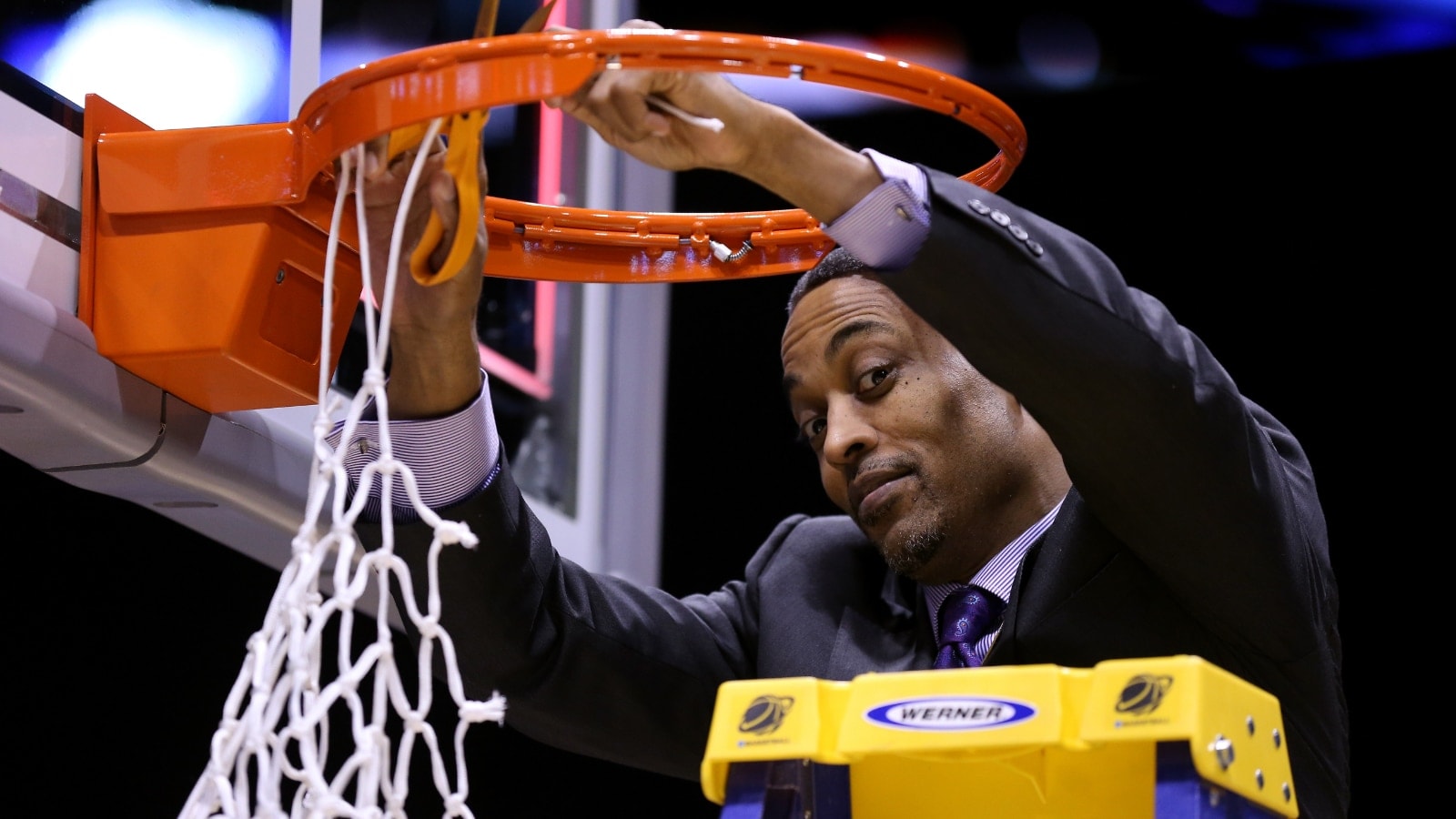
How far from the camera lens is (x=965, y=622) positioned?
5.17 feet

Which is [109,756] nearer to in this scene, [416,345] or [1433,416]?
[416,345]

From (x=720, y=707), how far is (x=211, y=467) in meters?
0.69

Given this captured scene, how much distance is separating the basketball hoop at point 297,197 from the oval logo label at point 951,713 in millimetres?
468

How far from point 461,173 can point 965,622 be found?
0.69 m

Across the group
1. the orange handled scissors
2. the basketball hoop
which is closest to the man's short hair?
the basketball hoop

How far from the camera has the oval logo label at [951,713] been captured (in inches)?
38.6

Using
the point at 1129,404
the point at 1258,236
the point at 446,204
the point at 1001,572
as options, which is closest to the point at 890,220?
the point at 1129,404

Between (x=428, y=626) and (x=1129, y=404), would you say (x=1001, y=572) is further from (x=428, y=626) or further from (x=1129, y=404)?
(x=428, y=626)

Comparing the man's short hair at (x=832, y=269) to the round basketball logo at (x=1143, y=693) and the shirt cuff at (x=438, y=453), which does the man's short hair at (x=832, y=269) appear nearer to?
the shirt cuff at (x=438, y=453)

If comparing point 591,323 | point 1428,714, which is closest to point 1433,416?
point 1428,714

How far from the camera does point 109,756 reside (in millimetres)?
1641

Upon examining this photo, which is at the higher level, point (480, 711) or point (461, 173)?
point (461, 173)

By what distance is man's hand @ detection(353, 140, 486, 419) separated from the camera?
4.28ft

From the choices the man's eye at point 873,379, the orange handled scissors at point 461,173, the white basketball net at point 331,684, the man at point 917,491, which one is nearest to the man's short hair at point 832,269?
the man at point 917,491
